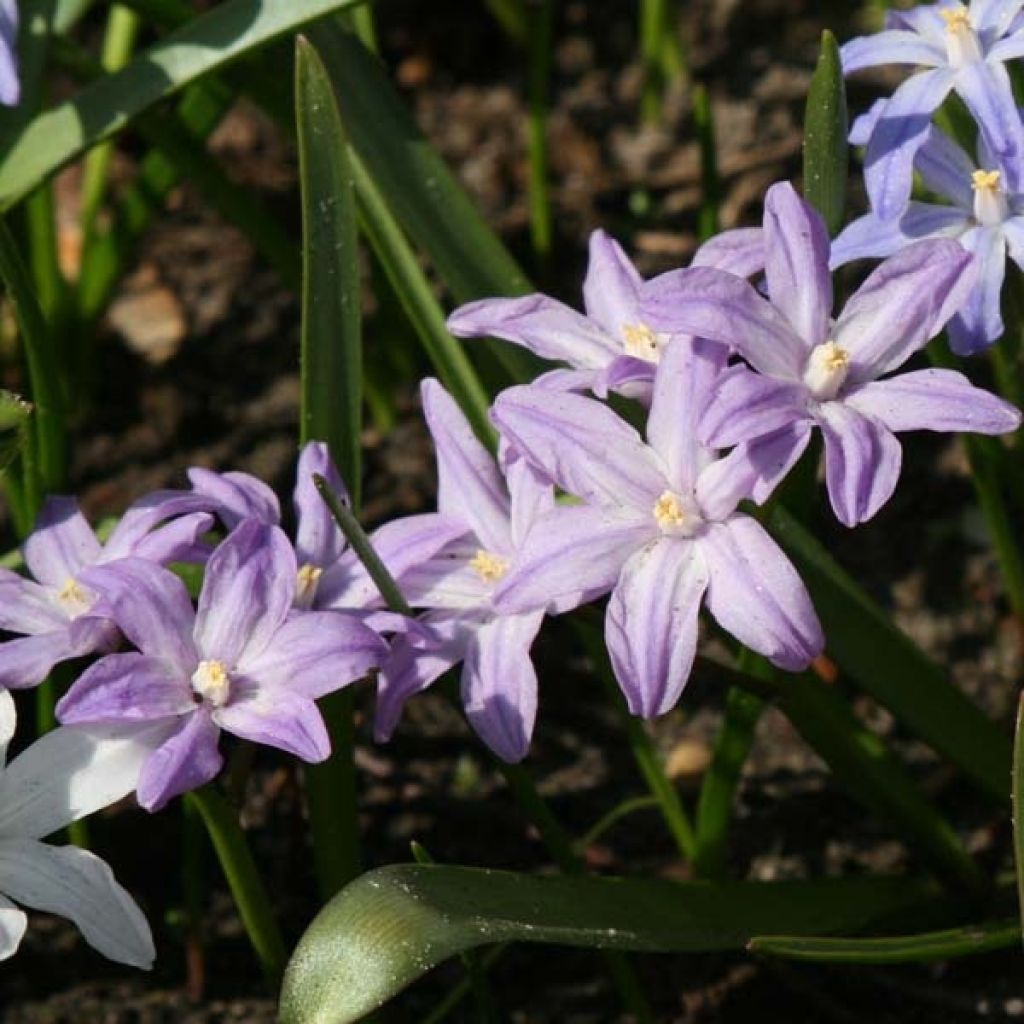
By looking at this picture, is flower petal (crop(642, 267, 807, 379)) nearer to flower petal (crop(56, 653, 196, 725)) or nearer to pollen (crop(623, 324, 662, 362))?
pollen (crop(623, 324, 662, 362))

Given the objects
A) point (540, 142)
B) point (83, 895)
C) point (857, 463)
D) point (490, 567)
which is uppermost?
point (540, 142)

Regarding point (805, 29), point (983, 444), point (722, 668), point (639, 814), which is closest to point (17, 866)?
point (722, 668)

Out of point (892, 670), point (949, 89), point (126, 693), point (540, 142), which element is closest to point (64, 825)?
point (126, 693)

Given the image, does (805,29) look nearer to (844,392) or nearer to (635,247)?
(635,247)

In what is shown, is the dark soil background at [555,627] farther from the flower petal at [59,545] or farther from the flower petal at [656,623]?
the flower petal at [656,623]

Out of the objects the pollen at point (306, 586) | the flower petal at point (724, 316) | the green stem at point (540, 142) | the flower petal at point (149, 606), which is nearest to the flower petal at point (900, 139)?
the flower petal at point (724, 316)

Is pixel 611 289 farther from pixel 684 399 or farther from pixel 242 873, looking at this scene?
pixel 242 873
